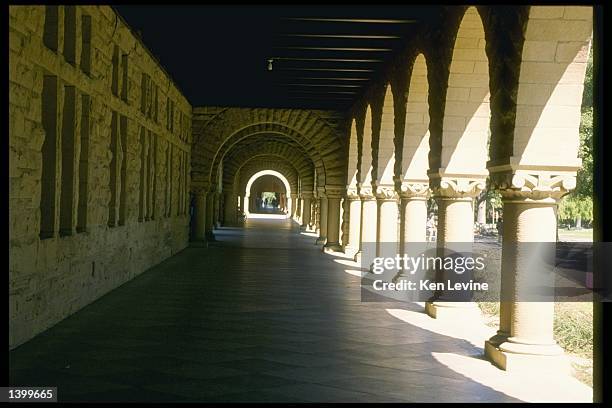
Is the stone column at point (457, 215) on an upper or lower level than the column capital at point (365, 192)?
lower

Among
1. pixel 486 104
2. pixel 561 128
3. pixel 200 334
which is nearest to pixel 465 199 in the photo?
pixel 486 104

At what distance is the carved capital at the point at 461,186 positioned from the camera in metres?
9.07

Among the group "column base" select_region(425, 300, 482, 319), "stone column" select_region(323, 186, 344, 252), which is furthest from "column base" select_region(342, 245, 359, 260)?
"column base" select_region(425, 300, 482, 319)

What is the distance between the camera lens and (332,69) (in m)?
14.2

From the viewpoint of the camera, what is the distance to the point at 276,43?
41.1ft

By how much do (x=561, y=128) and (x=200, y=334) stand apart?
13.3 ft

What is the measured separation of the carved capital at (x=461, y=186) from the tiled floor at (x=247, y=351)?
1.58 meters

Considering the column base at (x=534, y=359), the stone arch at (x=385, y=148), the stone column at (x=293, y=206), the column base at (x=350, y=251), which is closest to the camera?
the column base at (x=534, y=359)

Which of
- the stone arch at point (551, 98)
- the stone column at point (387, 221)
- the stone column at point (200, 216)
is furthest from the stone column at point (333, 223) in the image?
the stone arch at point (551, 98)

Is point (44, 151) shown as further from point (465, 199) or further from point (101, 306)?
point (465, 199)

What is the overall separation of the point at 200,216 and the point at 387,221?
27.4ft

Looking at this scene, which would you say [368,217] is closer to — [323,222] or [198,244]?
[198,244]

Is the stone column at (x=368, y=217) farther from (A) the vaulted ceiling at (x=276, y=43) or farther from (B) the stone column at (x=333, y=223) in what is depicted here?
(B) the stone column at (x=333, y=223)

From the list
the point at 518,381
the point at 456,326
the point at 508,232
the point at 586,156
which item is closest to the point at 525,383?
the point at 518,381
